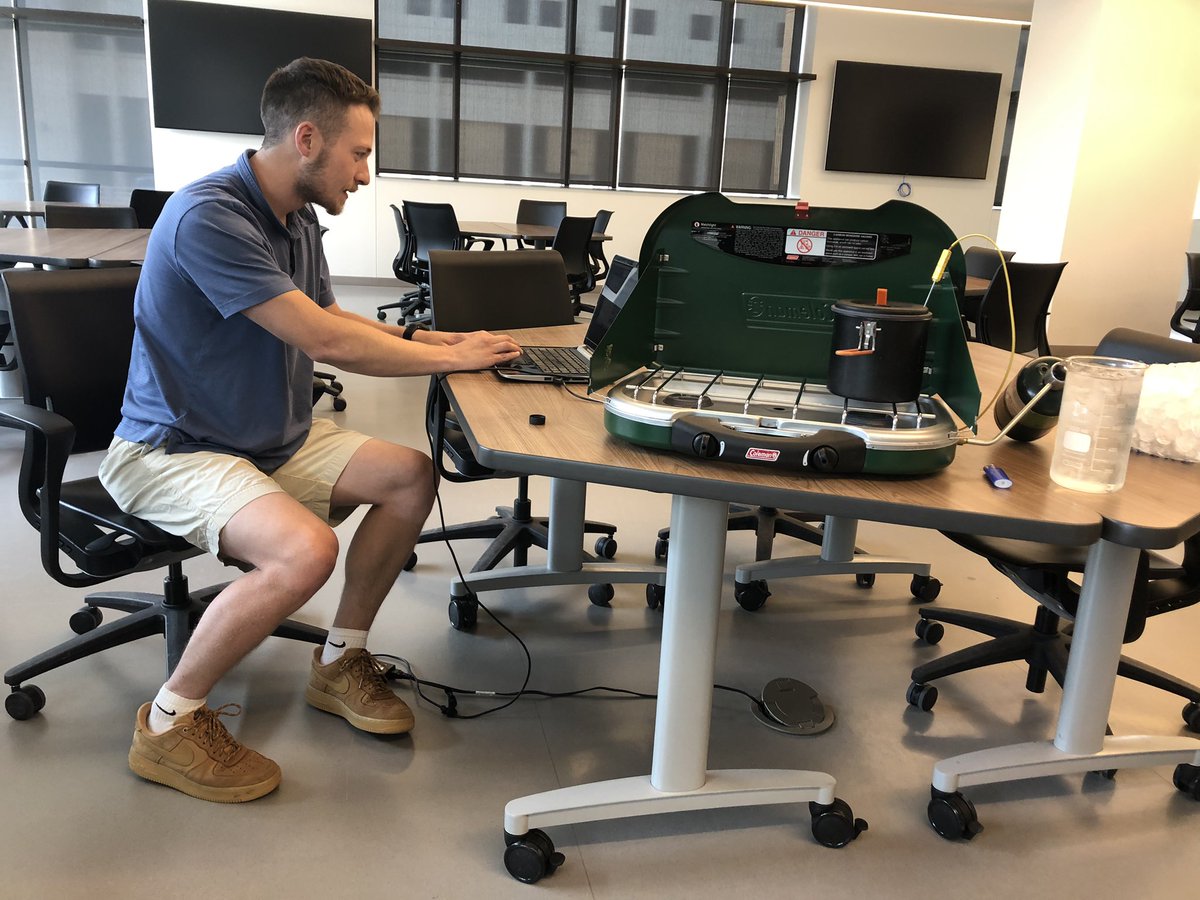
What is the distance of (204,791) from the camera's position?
163cm

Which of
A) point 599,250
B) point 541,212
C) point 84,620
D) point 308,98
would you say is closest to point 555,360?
point 308,98

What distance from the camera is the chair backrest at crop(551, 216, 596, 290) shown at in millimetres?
6160

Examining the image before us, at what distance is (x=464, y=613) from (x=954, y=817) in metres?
1.21

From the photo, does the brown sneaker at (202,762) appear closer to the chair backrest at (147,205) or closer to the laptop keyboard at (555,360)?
the laptop keyboard at (555,360)

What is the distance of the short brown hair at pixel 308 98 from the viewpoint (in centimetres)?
175


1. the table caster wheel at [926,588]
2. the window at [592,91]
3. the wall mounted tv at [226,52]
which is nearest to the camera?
the table caster wheel at [926,588]

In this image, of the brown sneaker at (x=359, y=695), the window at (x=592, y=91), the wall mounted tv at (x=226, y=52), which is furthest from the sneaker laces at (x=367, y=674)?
the window at (x=592, y=91)

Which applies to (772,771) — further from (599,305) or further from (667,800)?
(599,305)

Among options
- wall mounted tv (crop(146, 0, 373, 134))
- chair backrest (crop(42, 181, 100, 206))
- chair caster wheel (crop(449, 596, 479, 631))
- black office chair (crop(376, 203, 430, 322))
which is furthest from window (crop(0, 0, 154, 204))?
chair caster wheel (crop(449, 596, 479, 631))

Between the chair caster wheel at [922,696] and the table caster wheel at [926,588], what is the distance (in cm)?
63

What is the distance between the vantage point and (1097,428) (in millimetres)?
1262

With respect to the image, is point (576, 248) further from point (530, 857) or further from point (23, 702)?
point (530, 857)

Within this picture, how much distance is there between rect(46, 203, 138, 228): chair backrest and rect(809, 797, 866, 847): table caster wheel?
4550mm

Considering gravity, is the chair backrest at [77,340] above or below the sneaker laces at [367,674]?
above
